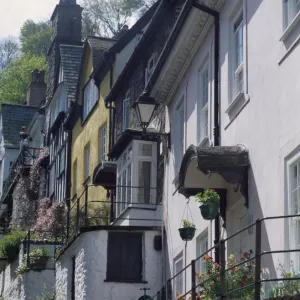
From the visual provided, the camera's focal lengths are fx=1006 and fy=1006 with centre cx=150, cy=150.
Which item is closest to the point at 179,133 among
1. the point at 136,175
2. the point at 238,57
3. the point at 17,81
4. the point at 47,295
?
the point at 136,175

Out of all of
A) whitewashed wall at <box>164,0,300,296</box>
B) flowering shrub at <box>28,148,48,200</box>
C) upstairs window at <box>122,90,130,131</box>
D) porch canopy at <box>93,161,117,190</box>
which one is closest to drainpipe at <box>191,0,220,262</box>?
whitewashed wall at <box>164,0,300,296</box>

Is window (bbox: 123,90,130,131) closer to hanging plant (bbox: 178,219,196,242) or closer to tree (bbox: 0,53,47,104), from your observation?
hanging plant (bbox: 178,219,196,242)

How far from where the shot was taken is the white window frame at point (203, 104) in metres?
18.8

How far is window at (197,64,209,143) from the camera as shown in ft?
61.9

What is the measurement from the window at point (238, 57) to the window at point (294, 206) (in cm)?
302

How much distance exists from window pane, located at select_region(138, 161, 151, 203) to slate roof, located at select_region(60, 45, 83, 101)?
514 inches

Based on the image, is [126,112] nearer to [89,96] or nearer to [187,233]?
[89,96]

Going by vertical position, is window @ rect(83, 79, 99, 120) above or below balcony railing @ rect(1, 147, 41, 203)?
below

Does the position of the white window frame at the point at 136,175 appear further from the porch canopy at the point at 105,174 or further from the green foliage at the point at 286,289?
the green foliage at the point at 286,289

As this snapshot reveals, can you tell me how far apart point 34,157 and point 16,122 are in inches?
464

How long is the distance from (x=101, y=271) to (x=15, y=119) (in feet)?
110

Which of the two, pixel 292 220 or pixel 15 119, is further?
pixel 15 119

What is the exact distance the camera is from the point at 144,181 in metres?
23.5

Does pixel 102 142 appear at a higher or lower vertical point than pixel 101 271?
higher
